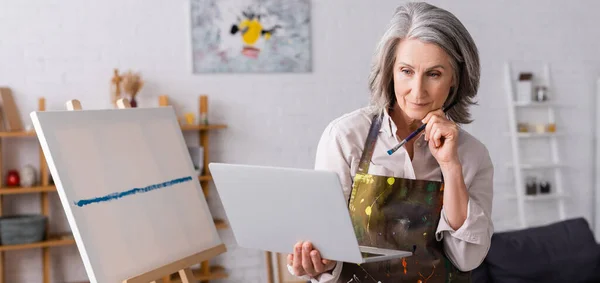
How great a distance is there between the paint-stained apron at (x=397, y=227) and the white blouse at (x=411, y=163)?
21mm

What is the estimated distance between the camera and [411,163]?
6.46 ft

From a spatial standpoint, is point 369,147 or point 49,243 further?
point 49,243

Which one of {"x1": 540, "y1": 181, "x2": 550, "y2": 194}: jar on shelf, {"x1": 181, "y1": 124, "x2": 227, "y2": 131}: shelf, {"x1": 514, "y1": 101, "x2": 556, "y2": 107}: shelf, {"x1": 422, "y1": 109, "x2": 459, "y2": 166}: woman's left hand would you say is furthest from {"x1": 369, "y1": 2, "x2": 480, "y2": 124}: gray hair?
{"x1": 540, "y1": 181, "x2": 550, "y2": 194}: jar on shelf

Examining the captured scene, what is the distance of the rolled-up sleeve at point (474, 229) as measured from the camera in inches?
72.8

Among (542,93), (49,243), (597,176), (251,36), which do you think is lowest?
(49,243)

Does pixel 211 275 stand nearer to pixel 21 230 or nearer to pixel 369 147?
pixel 21 230

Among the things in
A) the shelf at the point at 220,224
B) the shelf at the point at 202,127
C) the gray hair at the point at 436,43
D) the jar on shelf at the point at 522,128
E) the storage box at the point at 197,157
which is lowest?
the shelf at the point at 220,224

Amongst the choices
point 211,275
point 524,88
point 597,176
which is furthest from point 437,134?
point 597,176

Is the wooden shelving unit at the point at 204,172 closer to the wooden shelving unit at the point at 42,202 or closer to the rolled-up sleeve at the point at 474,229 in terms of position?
the wooden shelving unit at the point at 42,202

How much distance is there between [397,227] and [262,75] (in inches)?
109

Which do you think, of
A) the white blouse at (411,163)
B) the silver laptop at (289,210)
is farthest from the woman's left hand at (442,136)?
the silver laptop at (289,210)

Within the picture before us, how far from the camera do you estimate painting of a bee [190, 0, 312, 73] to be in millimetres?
4484

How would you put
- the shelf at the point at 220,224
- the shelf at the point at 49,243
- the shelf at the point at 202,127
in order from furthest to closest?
1. the shelf at the point at 220,224
2. the shelf at the point at 202,127
3. the shelf at the point at 49,243

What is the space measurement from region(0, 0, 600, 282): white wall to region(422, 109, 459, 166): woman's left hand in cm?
281
